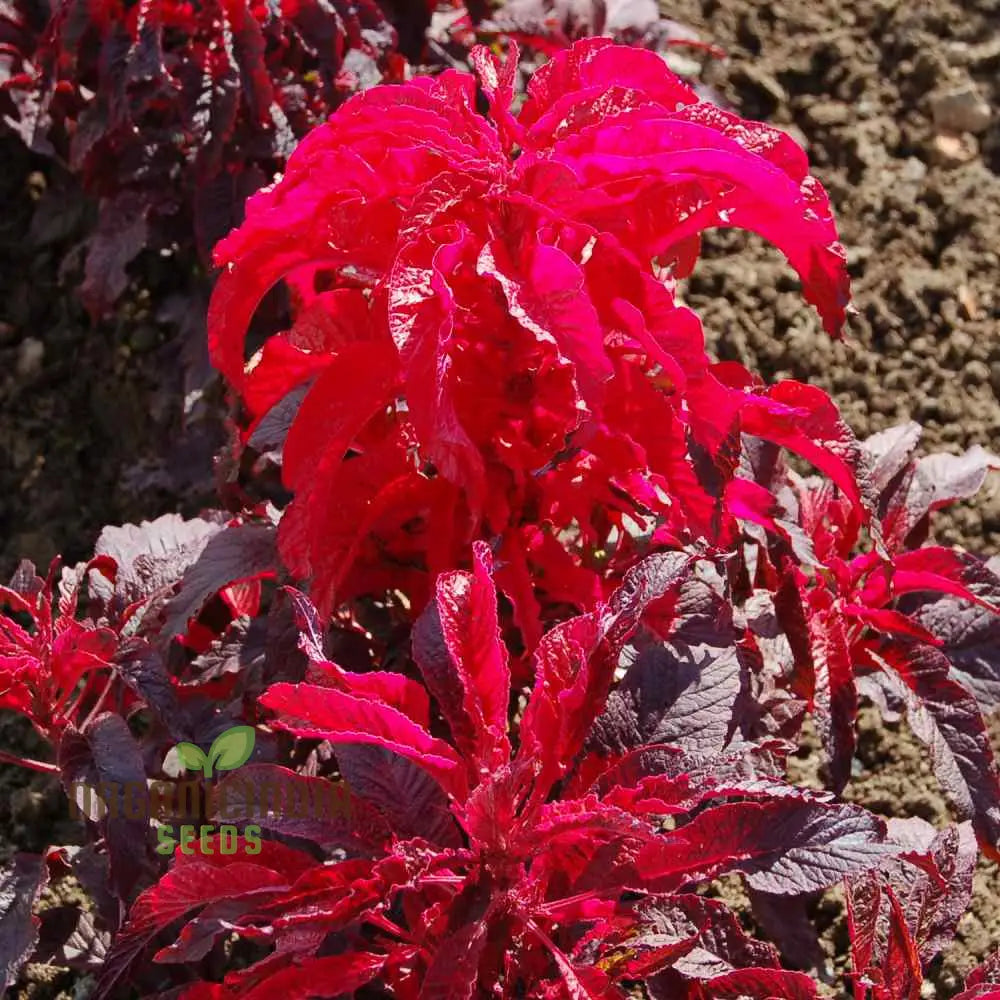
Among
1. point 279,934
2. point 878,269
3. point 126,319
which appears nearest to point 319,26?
point 126,319

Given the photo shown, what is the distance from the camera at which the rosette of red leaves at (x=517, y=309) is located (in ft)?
3.21

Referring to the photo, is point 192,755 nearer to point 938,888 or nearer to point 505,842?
point 505,842

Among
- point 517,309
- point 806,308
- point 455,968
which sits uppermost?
point 517,309

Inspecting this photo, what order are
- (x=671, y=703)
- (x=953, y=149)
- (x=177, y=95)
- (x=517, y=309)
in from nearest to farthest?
(x=517, y=309) < (x=671, y=703) < (x=177, y=95) < (x=953, y=149)

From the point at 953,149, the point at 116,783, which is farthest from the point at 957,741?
the point at 953,149

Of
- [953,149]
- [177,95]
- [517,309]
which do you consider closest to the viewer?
[517,309]

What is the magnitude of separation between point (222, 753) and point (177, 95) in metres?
0.97

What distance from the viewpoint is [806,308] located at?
7.17 ft

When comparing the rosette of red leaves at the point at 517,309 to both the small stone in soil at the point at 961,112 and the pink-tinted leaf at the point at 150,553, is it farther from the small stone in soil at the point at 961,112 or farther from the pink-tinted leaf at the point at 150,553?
the small stone in soil at the point at 961,112

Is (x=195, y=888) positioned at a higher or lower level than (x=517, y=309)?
lower

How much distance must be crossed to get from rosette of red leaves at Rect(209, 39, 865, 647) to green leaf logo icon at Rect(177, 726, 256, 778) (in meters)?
0.20

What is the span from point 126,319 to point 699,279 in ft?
2.99

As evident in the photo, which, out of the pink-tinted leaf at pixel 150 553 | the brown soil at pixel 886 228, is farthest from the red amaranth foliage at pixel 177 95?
the brown soil at pixel 886 228

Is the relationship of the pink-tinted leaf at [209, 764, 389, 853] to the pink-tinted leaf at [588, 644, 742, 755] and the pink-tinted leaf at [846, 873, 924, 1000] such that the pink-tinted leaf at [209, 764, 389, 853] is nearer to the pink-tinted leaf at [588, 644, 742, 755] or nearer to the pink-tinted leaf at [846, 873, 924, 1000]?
the pink-tinted leaf at [588, 644, 742, 755]
